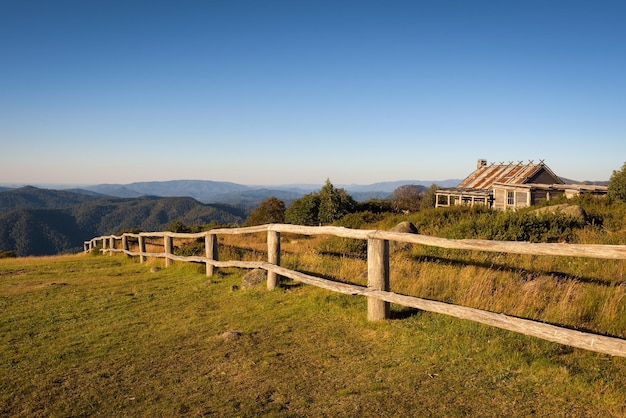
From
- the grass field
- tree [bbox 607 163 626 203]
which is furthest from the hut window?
the grass field

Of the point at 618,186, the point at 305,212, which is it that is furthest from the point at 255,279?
the point at 305,212

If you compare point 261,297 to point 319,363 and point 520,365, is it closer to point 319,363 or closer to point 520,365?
point 319,363

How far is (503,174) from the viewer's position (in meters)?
45.6

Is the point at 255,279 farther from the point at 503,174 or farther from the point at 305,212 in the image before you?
the point at 305,212

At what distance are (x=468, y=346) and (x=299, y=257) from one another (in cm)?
663

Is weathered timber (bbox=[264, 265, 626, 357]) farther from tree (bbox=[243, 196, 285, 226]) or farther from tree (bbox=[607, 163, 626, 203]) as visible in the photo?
tree (bbox=[243, 196, 285, 226])

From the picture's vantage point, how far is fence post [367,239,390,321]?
6.31 meters

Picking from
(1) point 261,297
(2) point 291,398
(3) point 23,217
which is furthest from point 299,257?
(3) point 23,217

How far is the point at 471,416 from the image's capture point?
3684 mm

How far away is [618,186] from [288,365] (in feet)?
89.1

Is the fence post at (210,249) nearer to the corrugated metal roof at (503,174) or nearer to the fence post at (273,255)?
the fence post at (273,255)

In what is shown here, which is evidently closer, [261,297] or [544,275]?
A: [544,275]

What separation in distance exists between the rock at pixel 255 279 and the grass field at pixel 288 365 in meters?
1.15

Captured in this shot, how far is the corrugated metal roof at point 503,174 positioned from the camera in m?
41.0
